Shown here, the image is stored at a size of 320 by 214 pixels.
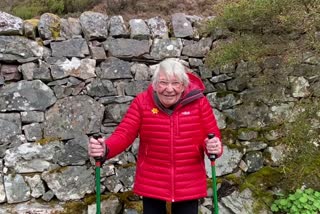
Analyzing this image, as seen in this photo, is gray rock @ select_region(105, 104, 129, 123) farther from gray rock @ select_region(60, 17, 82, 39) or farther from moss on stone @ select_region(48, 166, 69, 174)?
gray rock @ select_region(60, 17, 82, 39)

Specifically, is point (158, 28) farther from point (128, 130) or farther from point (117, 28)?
point (128, 130)

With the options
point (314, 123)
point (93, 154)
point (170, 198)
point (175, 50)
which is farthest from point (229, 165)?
point (93, 154)

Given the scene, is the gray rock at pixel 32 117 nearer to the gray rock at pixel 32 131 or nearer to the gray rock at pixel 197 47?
the gray rock at pixel 32 131

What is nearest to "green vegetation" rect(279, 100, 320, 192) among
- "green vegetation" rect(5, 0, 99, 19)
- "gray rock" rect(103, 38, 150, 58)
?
"gray rock" rect(103, 38, 150, 58)

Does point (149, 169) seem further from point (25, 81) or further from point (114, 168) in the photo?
point (25, 81)

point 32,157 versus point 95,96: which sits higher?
point 95,96

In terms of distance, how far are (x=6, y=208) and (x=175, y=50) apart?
2.21m

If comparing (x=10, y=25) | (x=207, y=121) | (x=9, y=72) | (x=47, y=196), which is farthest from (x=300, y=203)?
(x=10, y=25)

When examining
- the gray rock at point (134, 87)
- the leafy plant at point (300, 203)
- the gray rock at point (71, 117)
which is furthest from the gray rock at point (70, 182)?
the leafy plant at point (300, 203)

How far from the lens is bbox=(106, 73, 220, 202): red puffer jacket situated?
298cm

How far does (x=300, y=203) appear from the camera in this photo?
14.1ft

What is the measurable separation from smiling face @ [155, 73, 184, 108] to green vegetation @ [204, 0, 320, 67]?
1.23m

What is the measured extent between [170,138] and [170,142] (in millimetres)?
28

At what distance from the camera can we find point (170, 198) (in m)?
2.99
